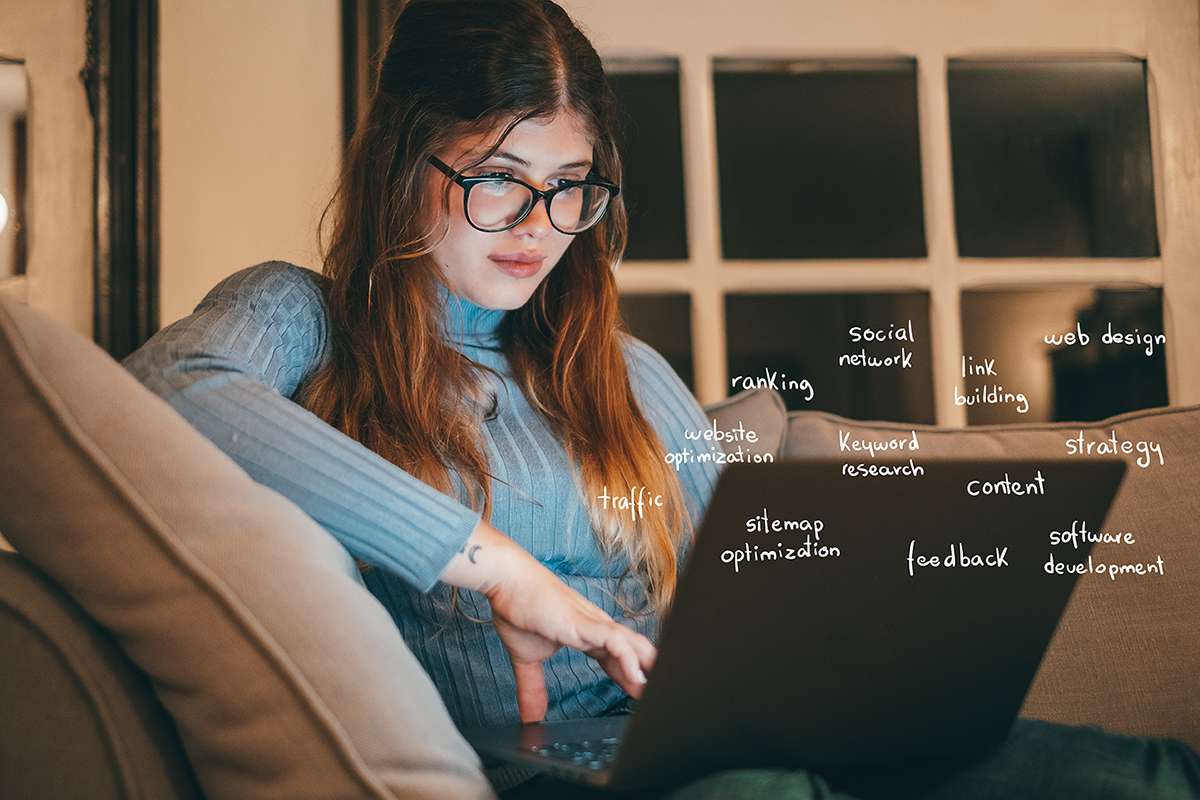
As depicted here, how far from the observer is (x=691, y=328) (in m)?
1.87

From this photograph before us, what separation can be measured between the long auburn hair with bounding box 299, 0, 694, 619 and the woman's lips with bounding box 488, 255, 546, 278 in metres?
0.07

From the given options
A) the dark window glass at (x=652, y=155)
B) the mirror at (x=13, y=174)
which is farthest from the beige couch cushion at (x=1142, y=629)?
the mirror at (x=13, y=174)

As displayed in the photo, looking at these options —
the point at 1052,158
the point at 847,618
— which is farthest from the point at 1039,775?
the point at 1052,158

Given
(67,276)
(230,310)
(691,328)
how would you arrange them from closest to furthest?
(230,310), (67,276), (691,328)

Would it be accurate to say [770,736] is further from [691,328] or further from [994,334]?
[994,334]

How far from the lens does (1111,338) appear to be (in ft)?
6.31

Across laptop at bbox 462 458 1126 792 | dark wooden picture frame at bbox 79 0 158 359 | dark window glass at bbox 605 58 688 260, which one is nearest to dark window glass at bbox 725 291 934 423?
dark window glass at bbox 605 58 688 260

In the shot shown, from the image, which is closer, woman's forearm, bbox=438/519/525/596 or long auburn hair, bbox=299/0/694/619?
woman's forearm, bbox=438/519/525/596

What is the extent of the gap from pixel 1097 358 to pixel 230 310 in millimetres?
1501

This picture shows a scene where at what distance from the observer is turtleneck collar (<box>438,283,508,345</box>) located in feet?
3.87

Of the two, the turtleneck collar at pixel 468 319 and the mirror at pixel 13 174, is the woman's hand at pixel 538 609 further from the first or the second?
the mirror at pixel 13 174

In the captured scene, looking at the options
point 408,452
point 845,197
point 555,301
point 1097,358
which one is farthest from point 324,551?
point 1097,358

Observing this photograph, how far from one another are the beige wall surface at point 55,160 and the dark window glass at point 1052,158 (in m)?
1.40

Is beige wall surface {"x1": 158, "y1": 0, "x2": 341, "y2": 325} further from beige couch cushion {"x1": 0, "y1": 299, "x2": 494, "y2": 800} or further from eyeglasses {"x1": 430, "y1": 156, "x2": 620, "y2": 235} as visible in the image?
beige couch cushion {"x1": 0, "y1": 299, "x2": 494, "y2": 800}
